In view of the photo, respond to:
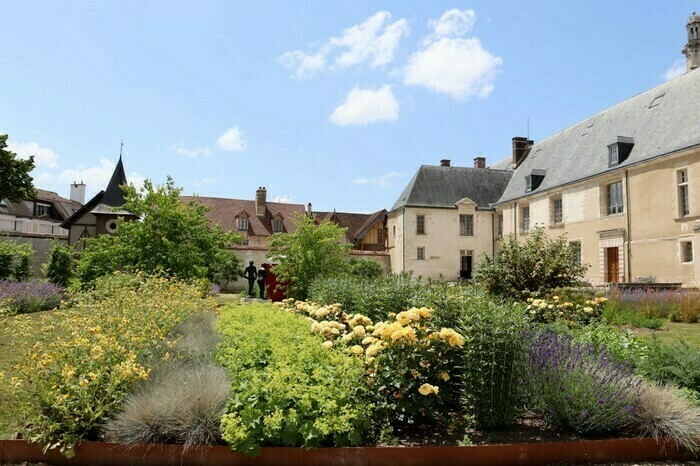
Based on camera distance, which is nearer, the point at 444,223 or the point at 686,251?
the point at 686,251

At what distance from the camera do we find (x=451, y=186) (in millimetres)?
32531

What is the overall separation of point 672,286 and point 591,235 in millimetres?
6264

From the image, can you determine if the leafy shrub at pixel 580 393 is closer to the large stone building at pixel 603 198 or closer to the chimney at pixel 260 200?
the large stone building at pixel 603 198

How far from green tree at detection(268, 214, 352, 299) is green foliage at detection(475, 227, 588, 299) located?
4.23 meters

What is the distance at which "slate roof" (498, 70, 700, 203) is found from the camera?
59.7ft

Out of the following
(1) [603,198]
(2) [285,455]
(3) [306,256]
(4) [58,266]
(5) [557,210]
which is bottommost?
(2) [285,455]

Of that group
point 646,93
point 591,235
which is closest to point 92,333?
point 591,235

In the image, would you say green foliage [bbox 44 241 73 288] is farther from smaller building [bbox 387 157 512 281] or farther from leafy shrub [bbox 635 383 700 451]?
smaller building [bbox 387 157 512 281]

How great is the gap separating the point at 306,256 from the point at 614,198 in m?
15.4

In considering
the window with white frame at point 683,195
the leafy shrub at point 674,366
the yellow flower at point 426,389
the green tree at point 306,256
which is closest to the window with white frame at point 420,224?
the window with white frame at point 683,195

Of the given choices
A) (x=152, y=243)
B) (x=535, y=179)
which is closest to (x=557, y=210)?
(x=535, y=179)

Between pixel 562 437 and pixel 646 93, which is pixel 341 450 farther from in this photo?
pixel 646 93

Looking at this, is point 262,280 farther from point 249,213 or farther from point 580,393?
point 249,213

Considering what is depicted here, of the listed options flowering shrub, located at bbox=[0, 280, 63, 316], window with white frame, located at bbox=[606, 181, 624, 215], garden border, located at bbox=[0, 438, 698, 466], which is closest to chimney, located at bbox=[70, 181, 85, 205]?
flowering shrub, located at bbox=[0, 280, 63, 316]
